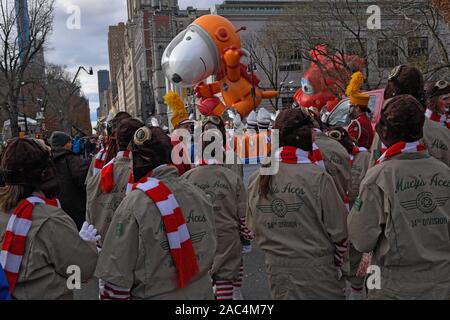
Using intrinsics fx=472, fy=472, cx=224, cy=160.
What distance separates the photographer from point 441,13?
1894 centimetres

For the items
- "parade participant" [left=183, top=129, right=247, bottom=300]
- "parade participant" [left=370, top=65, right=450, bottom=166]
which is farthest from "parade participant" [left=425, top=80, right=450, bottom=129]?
"parade participant" [left=183, top=129, right=247, bottom=300]

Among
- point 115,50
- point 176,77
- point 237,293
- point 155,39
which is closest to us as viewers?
point 237,293

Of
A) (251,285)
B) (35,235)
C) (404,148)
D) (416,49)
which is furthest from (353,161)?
(416,49)

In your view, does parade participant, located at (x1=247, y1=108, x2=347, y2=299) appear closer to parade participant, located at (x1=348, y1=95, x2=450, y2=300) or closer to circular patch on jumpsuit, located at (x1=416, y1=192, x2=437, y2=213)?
parade participant, located at (x1=348, y1=95, x2=450, y2=300)

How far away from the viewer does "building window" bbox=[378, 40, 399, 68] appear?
26983 mm

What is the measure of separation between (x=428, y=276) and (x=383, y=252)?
0.28 meters

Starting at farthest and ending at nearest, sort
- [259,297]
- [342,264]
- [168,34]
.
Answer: [168,34] < [259,297] < [342,264]

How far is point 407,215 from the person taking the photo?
2777 millimetres

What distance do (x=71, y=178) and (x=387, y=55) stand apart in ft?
96.6

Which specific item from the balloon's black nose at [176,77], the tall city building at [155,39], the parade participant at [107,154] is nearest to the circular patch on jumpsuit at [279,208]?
the parade participant at [107,154]

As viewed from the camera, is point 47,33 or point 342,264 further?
point 47,33

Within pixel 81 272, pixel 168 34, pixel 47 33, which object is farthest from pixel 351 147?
pixel 168 34

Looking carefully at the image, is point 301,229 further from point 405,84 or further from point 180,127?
point 180,127
